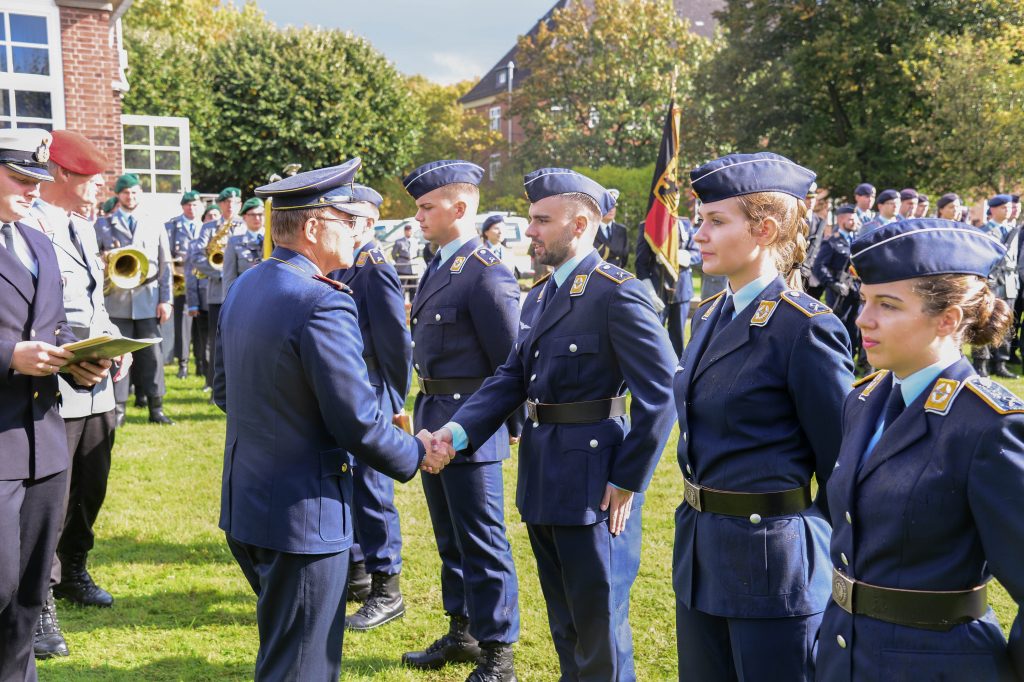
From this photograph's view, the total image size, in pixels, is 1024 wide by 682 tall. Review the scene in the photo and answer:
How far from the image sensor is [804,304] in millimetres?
2879

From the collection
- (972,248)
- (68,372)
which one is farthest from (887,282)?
(68,372)

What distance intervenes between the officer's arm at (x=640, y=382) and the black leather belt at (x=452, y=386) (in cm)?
127

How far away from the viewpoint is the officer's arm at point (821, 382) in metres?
2.76

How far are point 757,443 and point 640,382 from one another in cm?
80

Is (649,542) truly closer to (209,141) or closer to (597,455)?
(597,455)

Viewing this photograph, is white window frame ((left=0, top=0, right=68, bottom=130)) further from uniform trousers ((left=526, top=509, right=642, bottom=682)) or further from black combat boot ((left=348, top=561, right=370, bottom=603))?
uniform trousers ((left=526, top=509, right=642, bottom=682))

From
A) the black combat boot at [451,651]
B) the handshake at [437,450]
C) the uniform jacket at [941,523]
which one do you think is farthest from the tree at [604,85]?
the uniform jacket at [941,523]

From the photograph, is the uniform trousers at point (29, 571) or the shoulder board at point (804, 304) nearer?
the shoulder board at point (804, 304)

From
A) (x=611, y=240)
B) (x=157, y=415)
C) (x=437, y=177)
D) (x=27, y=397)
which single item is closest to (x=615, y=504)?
(x=437, y=177)

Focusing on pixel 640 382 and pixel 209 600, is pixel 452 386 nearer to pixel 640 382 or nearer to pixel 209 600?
pixel 640 382

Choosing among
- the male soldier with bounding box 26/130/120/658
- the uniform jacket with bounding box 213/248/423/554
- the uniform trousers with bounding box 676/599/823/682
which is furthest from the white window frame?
the uniform trousers with bounding box 676/599/823/682

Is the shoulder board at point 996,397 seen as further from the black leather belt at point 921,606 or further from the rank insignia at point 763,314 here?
the rank insignia at point 763,314

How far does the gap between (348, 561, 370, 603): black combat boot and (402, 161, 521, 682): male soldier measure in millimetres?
888

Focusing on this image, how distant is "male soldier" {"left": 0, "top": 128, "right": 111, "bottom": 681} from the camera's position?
3.55 metres
